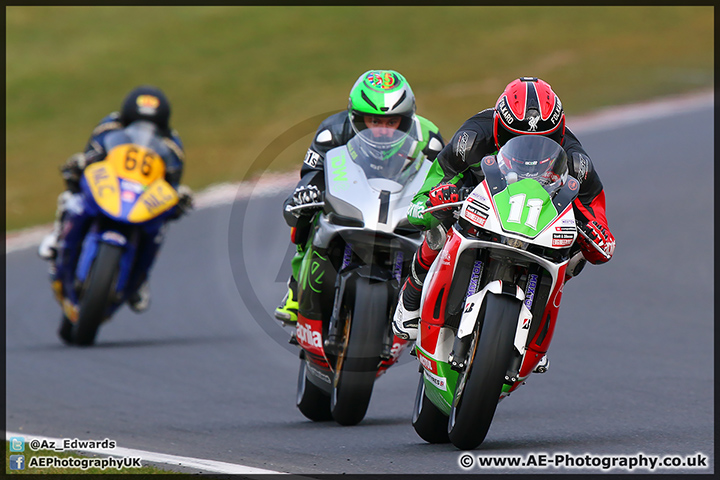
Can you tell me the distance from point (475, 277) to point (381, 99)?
1.82 metres

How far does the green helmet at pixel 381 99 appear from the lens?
23.4 feet

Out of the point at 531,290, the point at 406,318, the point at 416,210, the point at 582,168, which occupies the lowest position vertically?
the point at 406,318

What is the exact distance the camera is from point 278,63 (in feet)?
111

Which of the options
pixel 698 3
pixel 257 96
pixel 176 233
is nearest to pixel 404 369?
pixel 176 233

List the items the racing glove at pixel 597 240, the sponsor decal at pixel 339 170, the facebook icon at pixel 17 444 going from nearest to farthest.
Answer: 1. the racing glove at pixel 597 240
2. the facebook icon at pixel 17 444
3. the sponsor decal at pixel 339 170

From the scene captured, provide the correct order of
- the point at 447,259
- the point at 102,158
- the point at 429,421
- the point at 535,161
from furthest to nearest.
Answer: the point at 102,158
the point at 429,421
the point at 447,259
the point at 535,161

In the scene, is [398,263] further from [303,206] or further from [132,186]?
[132,186]

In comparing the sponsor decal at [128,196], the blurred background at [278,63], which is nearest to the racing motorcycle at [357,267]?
the sponsor decal at [128,196]

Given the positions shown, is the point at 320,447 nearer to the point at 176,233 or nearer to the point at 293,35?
the point at 176,233

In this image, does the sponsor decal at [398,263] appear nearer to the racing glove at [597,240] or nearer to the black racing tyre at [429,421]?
the black racing tyre at [429,421]

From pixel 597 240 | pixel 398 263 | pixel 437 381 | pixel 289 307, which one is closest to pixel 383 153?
pixel 398 263

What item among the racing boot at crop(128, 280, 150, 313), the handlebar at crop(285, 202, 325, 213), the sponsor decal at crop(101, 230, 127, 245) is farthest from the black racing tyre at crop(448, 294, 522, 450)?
the racing boot at crop(128, 280, 150, 313)

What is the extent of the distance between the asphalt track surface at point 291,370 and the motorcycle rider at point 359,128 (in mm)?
406

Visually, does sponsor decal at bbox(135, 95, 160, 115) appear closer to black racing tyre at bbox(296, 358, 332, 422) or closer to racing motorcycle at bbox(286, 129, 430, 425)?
black racing tyre at bbox(296, 358, 332, 422)
